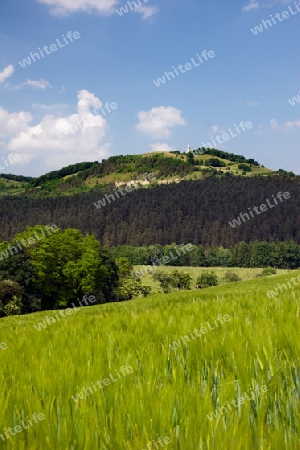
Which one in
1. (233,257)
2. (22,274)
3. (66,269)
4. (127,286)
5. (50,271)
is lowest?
(233,257)

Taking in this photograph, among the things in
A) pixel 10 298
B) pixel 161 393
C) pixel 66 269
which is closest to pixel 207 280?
pixel 66 269

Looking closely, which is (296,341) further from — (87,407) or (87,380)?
(87,407)

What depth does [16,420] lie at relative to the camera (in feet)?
5.42

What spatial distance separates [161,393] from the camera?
167cm

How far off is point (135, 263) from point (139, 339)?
601 feet

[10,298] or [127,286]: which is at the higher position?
[10,298]

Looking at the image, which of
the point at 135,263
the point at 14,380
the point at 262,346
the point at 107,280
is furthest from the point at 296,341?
the point at 135,263

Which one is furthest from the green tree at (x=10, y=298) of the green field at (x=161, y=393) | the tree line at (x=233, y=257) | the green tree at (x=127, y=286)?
the tree line at (x=233, y=257)

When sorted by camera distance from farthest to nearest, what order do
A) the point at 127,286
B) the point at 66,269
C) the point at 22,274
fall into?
the point at 127,286 < the point at 66,269 < the point at 22,274

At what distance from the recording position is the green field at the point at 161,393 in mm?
1387

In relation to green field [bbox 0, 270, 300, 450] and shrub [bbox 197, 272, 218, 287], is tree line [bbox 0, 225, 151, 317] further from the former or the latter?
green field [bbox 0, 270, 300, 450]

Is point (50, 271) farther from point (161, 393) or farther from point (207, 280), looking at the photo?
point (161, 393)

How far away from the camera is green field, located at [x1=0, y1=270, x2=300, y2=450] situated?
139 centimetres

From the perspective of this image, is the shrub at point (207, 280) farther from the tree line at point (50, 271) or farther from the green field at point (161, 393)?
the green field at point (161, 393)
